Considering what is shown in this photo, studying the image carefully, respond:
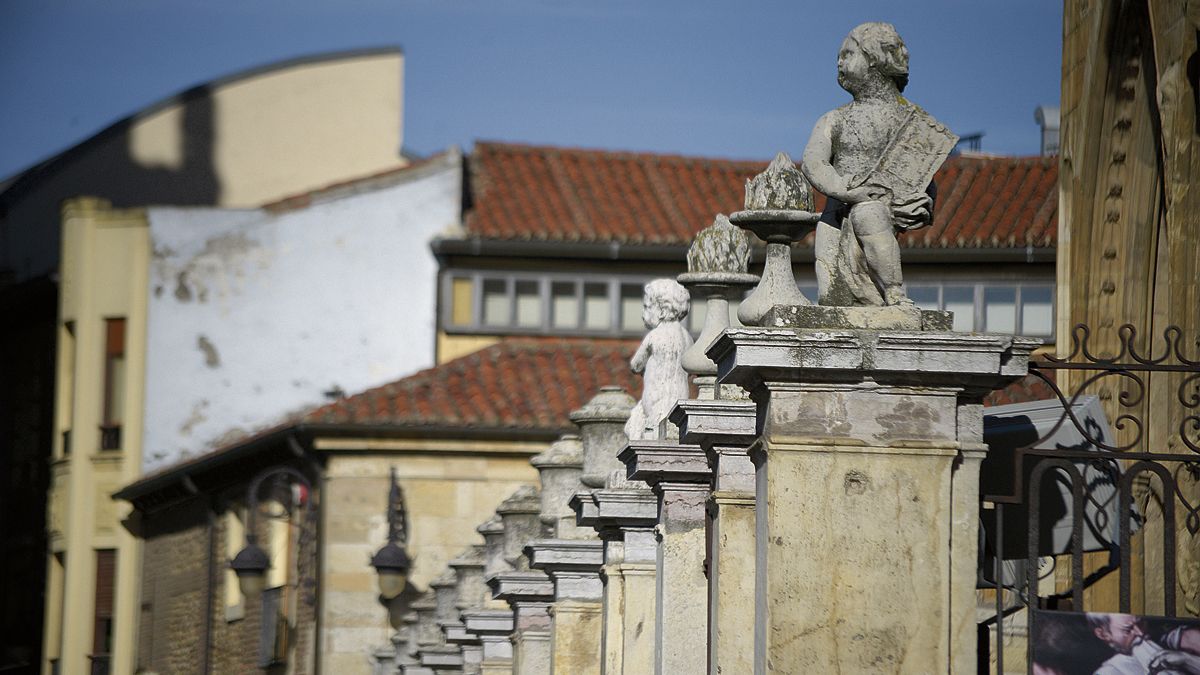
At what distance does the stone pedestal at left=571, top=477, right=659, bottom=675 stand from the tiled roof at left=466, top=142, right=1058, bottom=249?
20.9 metres

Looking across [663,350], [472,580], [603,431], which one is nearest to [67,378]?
[472,580]

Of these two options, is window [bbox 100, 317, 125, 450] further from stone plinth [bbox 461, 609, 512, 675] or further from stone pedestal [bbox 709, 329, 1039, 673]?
stone pedestal [bbox 709, 329, 1039, 673]

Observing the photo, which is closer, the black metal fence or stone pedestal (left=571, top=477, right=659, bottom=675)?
the black metal fence

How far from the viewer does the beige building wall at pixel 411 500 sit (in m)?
29.7

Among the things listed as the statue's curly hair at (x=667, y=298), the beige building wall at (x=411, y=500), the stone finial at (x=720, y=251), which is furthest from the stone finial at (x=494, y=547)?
the beige building wall at (x=411, y=500)

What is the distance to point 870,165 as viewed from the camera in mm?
8023

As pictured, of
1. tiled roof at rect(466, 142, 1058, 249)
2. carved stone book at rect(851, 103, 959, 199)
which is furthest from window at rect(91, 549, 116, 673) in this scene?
carved stone book at rect(851, 103, 959, 199)

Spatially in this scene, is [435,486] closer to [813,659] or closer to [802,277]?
[802,277]

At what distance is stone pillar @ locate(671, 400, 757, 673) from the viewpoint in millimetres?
9289

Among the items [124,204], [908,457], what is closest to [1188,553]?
[908,457]

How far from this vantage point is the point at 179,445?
113ft

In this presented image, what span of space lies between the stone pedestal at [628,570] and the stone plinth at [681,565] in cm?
107

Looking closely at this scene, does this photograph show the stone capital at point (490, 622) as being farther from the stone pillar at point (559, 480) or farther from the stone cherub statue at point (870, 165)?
the stone cherub statue at point (870, 165)

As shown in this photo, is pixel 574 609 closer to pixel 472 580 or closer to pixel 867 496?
pixel 472 580
